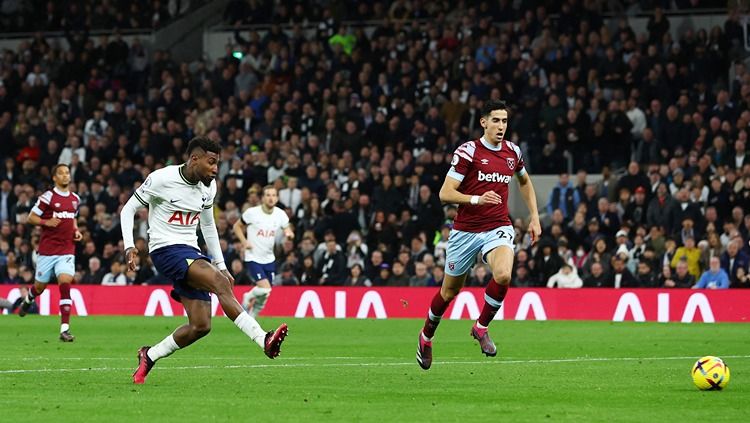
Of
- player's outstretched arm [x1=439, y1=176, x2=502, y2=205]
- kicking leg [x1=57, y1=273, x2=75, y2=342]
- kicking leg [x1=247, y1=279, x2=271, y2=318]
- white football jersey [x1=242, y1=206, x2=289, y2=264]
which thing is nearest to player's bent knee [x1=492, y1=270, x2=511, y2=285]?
player's outstretched arm [x1=439, y1=176, x2=502, y2=205]

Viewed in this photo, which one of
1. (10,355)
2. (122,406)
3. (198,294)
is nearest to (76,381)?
(198,294)

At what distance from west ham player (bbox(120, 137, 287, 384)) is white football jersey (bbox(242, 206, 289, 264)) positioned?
11.2 meters

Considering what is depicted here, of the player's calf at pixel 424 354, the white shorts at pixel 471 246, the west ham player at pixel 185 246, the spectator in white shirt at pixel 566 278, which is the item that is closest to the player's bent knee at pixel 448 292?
the white shorts at pixel 471 246

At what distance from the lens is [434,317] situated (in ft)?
46.8

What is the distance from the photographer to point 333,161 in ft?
Answer: 104

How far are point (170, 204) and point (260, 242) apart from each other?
1149 centimetres

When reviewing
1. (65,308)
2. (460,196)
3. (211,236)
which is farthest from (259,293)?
(211,236)

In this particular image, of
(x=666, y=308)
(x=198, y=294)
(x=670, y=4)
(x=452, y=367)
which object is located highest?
(x=670, y=4)

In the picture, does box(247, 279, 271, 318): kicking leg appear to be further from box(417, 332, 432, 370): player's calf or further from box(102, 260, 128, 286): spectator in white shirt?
box(417, 332, 432, 370): player's calf

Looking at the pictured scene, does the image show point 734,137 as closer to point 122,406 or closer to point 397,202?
point 397,202

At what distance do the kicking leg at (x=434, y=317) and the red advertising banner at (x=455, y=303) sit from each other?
12.4 m

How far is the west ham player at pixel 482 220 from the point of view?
46.2 ft

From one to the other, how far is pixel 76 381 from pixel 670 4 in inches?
Answer: 940

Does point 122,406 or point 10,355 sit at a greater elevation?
point 122,406
